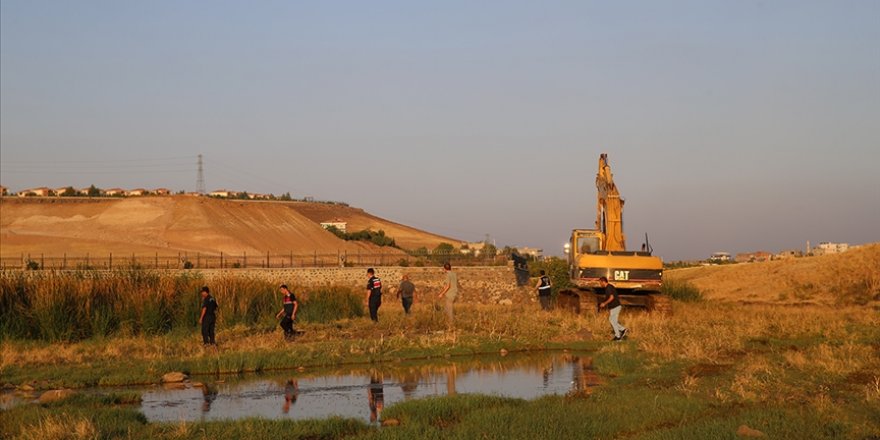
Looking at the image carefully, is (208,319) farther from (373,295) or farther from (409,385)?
(409,385)

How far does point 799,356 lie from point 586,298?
15.3 meters

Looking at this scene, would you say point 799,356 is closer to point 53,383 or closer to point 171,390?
point 171,390

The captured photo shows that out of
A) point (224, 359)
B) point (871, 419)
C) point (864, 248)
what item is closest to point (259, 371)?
point (224, 359)

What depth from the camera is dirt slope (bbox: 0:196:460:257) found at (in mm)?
88750

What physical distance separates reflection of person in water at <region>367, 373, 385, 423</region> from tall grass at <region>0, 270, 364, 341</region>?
9.31 metres

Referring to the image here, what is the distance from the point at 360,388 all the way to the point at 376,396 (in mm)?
1138

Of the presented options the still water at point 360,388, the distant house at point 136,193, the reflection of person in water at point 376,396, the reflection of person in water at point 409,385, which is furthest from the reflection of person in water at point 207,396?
the distant house at point 136,193

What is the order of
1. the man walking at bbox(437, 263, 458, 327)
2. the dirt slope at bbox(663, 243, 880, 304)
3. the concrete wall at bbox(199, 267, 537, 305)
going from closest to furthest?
1. the man walking at bbox(437, 263, 458, 327)
2. the dirt slope at bbox(663, 243, 880, 304)
3. the concrete wall at bbox(199, 267, 537, 305)

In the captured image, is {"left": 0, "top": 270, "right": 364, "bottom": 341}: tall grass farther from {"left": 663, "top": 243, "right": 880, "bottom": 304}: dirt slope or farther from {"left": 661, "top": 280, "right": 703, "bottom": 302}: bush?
{"left": 663, "top": 243, "right": 880, "bottom": 304}: dirt slope

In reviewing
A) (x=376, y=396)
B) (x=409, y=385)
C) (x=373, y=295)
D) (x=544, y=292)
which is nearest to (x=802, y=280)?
(x=544, y=292)

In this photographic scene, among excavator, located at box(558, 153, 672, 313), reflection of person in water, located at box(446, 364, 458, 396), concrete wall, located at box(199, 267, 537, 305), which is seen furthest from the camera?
concrete wall, located at box(199, 267, 537, 305)

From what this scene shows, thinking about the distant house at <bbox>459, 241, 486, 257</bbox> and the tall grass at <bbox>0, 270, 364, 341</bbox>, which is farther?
the distant house at <bbox>459, 241, 486, 257</bbox>

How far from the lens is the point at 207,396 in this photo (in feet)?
54.2

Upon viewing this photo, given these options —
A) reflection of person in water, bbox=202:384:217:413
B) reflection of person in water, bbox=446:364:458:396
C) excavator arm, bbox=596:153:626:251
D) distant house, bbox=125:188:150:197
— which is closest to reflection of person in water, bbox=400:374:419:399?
reflection of person in water, bbox=446:364:458:396
